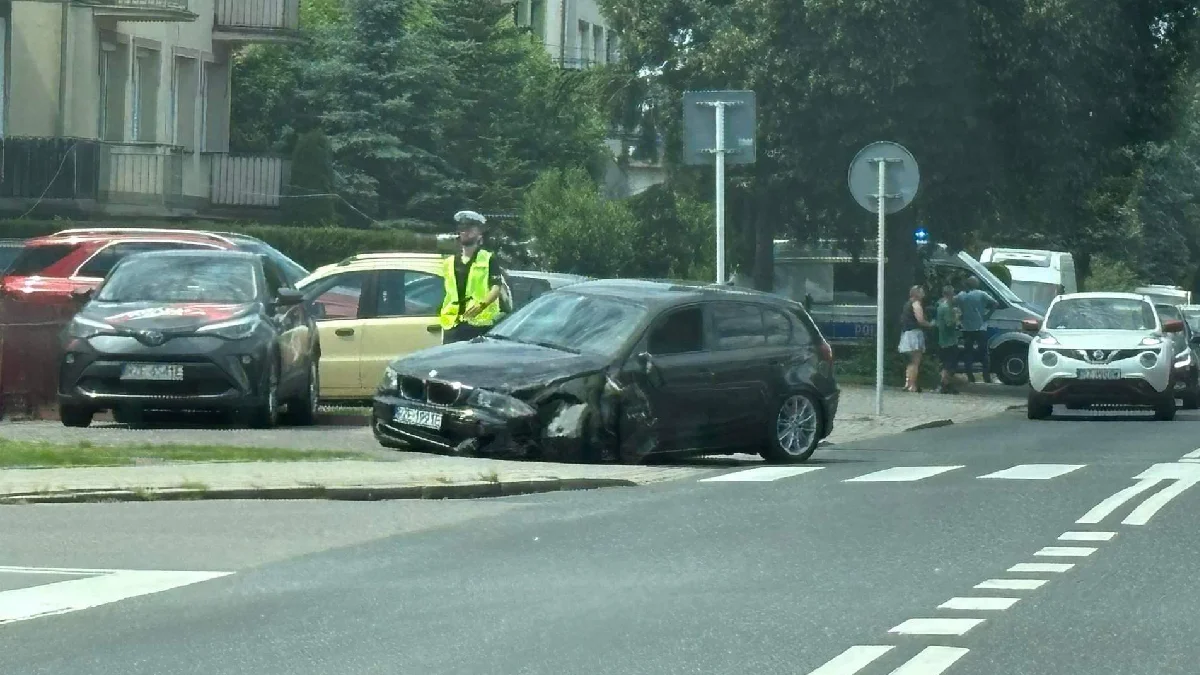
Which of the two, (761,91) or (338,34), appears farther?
(338,34)

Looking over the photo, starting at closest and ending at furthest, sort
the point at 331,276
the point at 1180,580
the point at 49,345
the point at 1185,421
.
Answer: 1. the point at 1180,580
2. the point at 49,345
3. the point at 331,276
4. the point at 1185,421

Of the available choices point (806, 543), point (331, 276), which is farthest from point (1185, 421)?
point (806, 543)

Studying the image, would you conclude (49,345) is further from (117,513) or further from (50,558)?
(50,558)

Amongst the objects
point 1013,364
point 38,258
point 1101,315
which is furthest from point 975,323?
point 38,258

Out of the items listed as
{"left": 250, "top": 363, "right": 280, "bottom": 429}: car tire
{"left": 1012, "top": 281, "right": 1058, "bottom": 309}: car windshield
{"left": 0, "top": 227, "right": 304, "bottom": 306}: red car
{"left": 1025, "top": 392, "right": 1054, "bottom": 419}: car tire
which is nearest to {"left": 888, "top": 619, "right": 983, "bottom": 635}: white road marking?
{"left": 250, "top": 363, "right": 280, "bottom": 429}: car tire

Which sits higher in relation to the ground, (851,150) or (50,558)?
(851,150)

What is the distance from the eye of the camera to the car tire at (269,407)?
20.0m

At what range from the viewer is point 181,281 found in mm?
20703

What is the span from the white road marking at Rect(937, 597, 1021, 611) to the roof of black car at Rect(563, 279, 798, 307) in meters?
8.84

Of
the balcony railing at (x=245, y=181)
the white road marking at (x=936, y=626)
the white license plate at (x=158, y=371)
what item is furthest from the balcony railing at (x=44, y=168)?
the white road marking at (x=936, y=626)

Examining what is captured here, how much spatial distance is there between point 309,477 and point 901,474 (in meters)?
4.70

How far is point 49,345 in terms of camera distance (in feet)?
68.7

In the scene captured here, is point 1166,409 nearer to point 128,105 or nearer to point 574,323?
point 574,323

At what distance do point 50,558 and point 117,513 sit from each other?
2042 mm
